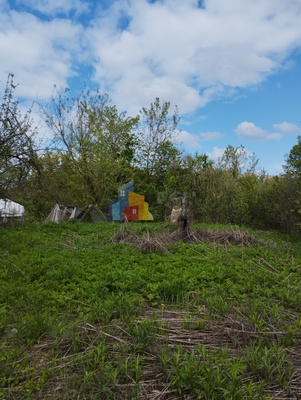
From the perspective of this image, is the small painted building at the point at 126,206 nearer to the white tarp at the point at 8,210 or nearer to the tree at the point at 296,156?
the white tarp at the point at 8,210

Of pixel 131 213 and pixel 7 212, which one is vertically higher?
pixel 131 213

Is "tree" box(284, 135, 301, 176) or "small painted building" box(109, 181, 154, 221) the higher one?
"tree" box(284, 135, 301, 176)

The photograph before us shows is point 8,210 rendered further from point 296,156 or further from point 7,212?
point 296,156

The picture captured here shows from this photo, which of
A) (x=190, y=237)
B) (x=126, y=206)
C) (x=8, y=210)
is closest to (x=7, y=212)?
(x=8, y=210)

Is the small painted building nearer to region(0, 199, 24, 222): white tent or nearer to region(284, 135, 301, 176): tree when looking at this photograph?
region(0, 199, 24, 222): white tent

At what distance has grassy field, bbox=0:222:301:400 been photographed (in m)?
2.07

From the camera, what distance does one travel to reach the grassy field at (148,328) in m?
2.07

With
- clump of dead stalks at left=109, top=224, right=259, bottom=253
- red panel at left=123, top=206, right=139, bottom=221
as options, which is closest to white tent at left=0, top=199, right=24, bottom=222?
clump of dead stalks at left=109, top=224, right=259, bottom=253

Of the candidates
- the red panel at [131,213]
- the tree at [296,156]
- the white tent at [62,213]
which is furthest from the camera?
the red panel at [131,213]

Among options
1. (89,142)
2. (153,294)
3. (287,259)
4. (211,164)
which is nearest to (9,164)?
(153,294)

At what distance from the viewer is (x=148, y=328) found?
2672 mm

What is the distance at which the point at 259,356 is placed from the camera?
2.30 metres

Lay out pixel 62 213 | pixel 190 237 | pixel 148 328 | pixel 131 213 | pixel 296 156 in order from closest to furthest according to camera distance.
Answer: pixel 148 328 < pixel 190 237 < pixel 296 156 < pixel 62 213 < pixel 131 213

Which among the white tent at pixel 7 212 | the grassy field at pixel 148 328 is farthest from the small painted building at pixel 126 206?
the grassy field at pixel 148 328
